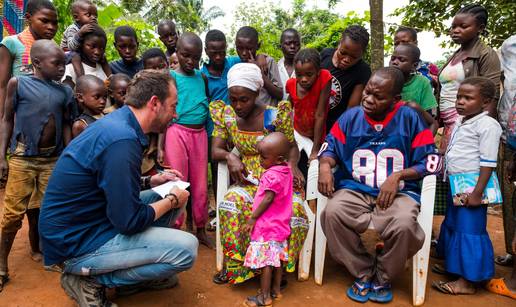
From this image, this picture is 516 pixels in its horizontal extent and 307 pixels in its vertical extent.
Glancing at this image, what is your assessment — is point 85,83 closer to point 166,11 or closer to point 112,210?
point 112,210

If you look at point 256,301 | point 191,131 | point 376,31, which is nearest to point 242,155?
point 191,131

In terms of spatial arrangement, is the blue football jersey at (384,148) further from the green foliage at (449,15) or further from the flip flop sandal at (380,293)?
the green foliage at (449,15)

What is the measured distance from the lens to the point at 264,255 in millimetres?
2627

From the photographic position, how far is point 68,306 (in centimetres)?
260

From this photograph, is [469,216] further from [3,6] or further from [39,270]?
[3,6]

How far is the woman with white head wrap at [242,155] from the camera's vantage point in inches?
111

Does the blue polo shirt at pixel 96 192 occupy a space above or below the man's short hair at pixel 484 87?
below

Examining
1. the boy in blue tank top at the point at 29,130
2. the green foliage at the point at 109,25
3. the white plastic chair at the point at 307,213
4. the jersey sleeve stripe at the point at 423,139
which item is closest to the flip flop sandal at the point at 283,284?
the white plastic chair at the point at 307,213

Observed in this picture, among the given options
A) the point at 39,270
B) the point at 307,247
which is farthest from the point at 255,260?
the point at 39,270

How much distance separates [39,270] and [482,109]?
3.63 m

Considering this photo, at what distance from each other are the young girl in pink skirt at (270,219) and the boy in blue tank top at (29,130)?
5.35ft

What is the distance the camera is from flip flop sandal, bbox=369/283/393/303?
2.75 m

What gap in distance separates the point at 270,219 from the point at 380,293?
0.97m

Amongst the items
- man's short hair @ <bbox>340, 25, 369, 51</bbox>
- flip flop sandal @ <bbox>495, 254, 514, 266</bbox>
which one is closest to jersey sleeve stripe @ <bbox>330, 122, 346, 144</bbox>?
man's short hair @ <bbox>340, 25, 369, 51</bbox>
